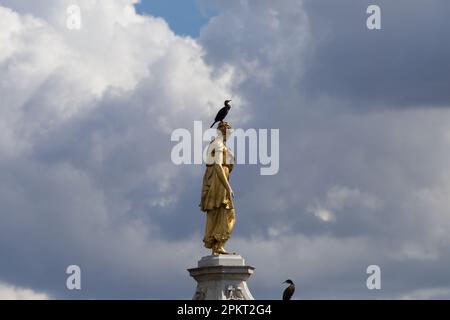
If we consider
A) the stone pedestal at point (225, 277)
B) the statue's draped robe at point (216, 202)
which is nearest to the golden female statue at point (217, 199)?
the statue's draped robe at point (216, 202)

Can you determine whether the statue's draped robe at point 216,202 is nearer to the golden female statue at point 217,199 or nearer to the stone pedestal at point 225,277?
the golden female statue at point 217,199

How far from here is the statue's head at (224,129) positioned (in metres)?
68.9

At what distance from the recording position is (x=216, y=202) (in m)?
68.3

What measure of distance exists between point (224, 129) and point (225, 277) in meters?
6.28

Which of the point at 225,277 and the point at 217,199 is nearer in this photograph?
the point at 225,277

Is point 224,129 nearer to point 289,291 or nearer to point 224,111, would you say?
point 224,111

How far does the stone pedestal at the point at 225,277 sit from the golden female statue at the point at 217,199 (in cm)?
89

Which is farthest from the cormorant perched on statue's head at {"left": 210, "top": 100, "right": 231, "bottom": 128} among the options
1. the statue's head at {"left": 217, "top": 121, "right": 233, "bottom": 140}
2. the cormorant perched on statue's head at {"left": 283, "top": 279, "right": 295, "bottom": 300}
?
the cormorant perched on statue's head at {"left": 283, "top": 279, "right": 295, "bottom": 300}

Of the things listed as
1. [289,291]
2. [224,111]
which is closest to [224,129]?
[224,111]

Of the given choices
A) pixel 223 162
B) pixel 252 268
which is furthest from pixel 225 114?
pixel 252 268

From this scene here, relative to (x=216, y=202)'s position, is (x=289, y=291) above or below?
below

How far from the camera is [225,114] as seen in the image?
68.9m
